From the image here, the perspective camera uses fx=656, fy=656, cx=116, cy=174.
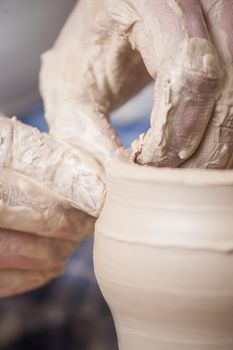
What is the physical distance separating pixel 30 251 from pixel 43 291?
0.92 meters

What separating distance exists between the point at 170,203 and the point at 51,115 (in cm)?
71

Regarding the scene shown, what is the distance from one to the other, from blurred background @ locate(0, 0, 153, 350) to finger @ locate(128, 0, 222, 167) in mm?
1041

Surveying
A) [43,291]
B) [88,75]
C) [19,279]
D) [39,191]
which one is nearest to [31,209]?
[39,191]

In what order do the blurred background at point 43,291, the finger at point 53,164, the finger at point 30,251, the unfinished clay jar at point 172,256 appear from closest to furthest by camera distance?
the unfinished clay jar at point 172,256, the finger at point 53,164, the finger at point 30,251, the blurred background at point 43,291

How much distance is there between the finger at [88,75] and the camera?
1540mm

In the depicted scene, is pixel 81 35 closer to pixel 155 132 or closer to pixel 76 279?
pixel 155 132

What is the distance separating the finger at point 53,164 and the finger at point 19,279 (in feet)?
0.88

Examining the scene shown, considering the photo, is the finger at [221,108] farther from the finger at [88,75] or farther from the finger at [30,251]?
the finger at [30,251]

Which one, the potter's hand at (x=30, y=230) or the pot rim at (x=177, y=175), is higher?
the pot rim at (x=177, y=175)

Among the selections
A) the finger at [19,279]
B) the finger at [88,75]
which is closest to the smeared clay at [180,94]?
the finger at [88,75]

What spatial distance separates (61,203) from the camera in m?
1.45

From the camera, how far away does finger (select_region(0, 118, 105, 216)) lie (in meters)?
1.37

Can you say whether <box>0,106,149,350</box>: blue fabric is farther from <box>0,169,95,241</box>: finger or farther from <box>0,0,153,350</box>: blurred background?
<box>0,169,95,241</box>: finger

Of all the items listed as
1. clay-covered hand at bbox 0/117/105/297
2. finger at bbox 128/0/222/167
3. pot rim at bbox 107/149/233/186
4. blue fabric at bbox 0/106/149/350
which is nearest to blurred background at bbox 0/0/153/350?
blue fabric at bbox 0/106/149/350
